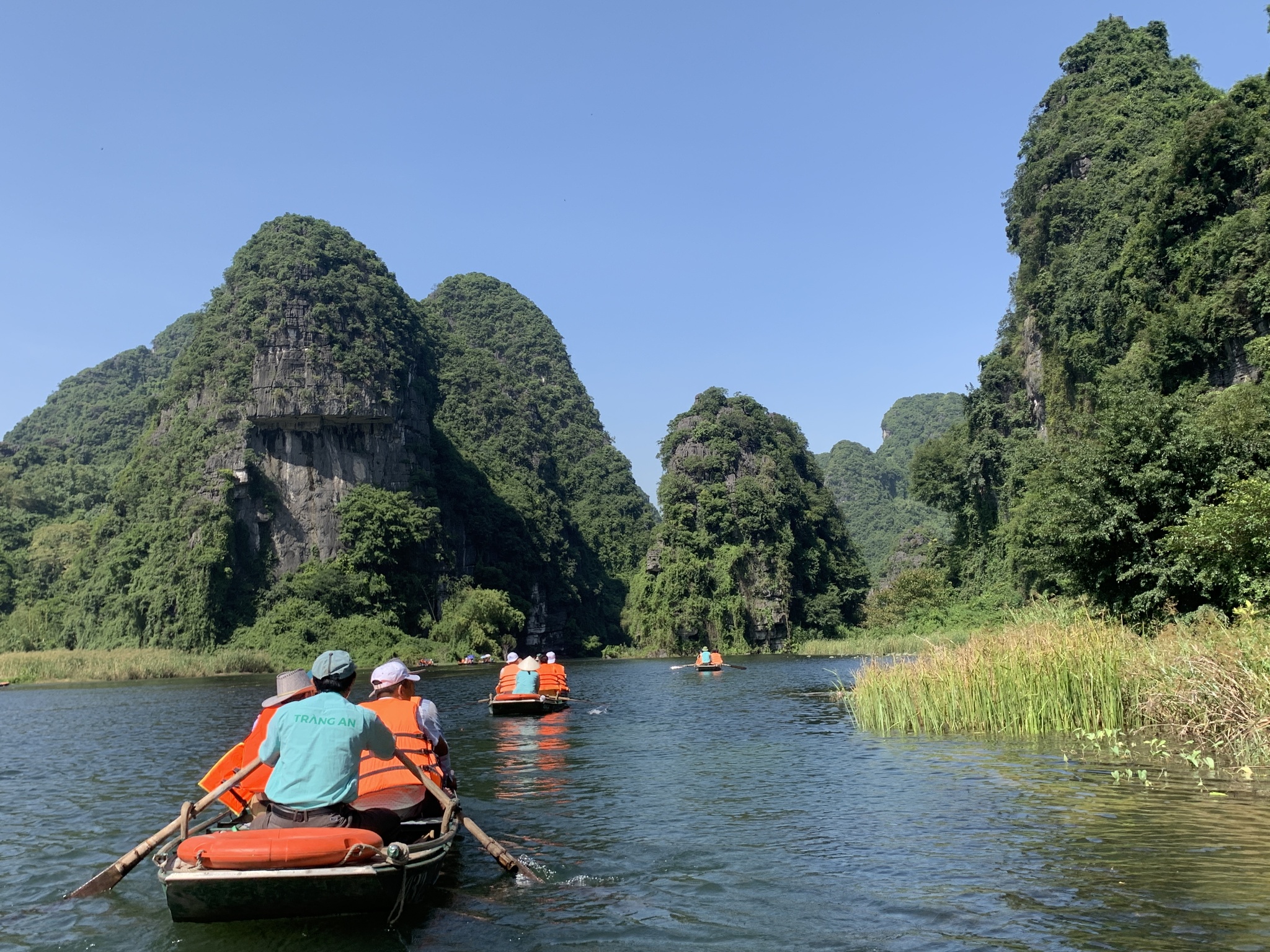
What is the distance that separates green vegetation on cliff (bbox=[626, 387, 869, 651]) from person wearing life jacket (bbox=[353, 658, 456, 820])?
62.0 meters

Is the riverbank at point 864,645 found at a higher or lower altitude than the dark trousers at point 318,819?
lower

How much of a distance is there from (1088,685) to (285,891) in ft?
35.2

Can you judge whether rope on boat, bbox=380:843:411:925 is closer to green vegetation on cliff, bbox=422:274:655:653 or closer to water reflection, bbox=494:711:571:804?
water reflection, bbox=494:711:571:804

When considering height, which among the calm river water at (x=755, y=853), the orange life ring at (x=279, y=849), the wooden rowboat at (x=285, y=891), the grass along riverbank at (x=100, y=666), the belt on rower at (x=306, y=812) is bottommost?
the grass along riverbank at (x=100, y=666)

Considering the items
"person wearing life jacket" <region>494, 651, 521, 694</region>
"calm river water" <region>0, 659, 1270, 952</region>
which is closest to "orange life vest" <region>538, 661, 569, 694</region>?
"person wearing life jacket" <region>494, 651, 521, 694</region>

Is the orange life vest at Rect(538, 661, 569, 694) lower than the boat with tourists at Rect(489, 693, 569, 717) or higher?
higher

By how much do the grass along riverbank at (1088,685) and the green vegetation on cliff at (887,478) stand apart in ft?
302

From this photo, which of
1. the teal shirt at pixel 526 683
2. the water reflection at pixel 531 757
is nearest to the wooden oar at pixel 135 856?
the water reflection at pixel 531 757

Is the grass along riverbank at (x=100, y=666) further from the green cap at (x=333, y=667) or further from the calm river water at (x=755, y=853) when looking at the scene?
the green cap at (x=333, y=667)

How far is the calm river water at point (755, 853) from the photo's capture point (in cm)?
645

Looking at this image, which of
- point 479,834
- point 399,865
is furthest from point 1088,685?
point 399,865

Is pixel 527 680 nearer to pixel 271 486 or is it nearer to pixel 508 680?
pixel 508 680

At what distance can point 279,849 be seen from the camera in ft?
20.2

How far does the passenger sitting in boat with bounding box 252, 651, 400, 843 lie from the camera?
21.4 feet
